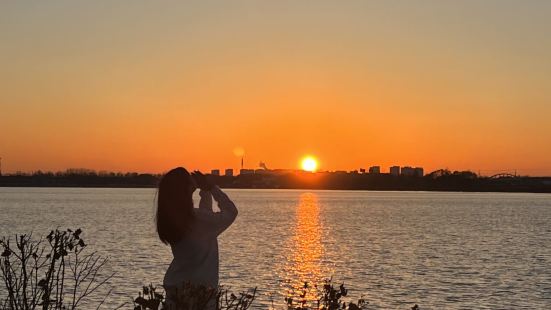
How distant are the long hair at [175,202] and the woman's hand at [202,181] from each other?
1.08ft

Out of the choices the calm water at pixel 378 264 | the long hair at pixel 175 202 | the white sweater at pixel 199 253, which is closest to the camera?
the long hair at pixel 175 202

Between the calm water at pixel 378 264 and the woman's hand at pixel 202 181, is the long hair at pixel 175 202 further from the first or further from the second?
the calm water at pixel 378 264

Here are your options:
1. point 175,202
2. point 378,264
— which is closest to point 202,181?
point 175,202

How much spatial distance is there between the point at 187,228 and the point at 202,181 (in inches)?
20.7

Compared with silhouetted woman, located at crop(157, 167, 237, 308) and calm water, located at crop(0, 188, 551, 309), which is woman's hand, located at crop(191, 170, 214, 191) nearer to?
silhouetted woman, located at crop(157, 167, 237, 308)

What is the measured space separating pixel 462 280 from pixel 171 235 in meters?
28.4

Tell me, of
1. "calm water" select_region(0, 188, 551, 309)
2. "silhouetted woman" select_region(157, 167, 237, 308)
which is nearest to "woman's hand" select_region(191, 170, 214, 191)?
"silhouetted woman" select_region(157, 167, 237, 308)

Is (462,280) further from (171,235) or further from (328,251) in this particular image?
(171,235)

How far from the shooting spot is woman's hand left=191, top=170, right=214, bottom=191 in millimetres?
7289

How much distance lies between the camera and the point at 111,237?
A: 5712 cm

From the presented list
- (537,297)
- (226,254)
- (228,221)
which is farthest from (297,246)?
(228,221)

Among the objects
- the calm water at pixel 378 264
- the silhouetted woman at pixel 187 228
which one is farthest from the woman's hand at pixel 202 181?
the calm water at pixel 378 264

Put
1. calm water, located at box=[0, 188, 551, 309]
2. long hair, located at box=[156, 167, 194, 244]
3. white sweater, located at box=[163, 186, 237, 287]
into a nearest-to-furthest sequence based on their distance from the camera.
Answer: long hair, located at box=[156, 167, 194, 244] → white sweater, located at box=[163, 186, 237, 287] → calm water, located at box=[0, 188, 551, 309]

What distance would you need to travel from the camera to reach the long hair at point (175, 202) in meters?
6.87
